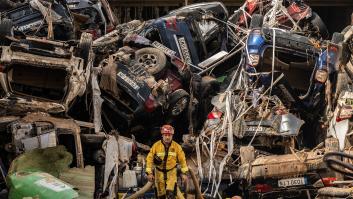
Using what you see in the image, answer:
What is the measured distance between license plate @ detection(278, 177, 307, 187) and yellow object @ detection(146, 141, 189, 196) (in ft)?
5.42

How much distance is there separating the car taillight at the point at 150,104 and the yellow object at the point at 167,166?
9.39ft

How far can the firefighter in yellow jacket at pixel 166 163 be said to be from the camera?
11.0 m

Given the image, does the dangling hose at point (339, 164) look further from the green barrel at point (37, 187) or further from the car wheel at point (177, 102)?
the car wheel at point (177, 102)

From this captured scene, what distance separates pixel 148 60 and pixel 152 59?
0.08 m

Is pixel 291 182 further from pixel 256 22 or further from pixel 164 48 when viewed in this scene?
pixel 256 22

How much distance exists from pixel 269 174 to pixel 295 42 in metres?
4.00

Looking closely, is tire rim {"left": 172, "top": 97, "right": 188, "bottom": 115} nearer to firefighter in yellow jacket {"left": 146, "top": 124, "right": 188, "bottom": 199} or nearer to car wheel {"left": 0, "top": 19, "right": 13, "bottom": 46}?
car wheel {"left": 0, "top": 19, "right": 13, "bottom": 46}

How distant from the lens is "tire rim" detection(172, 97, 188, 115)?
1451 centimetres

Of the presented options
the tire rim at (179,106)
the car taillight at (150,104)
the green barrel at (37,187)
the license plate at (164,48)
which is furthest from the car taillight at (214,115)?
the green barrel at (37,187)

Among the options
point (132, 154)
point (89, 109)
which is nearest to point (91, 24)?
point (89, 109)

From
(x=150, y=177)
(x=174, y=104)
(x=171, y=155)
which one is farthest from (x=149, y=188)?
(x=174, y=104)

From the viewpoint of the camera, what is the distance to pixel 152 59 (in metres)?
15.0

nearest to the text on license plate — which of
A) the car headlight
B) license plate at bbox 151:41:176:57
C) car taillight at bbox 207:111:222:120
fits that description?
car taillight at bbox 207:111:222:120

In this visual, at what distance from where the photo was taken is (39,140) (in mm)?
11719
